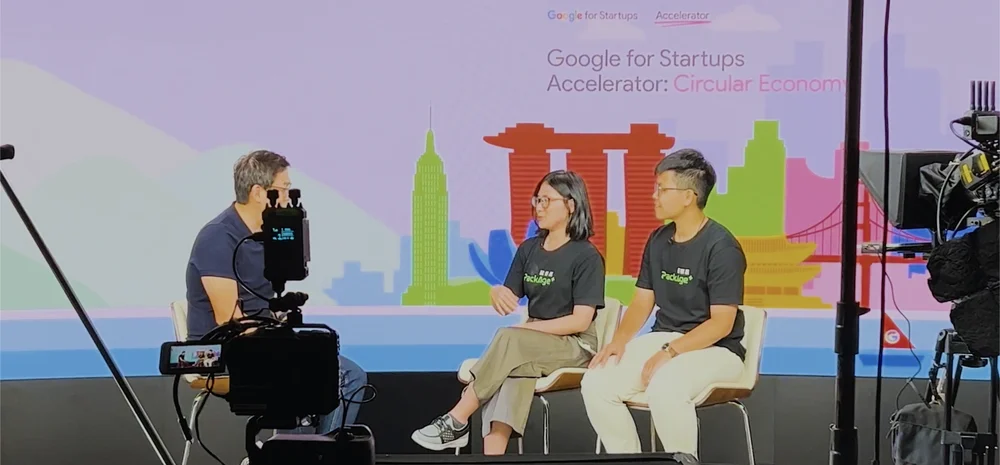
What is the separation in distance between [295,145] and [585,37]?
116cm

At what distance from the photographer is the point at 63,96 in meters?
3.10

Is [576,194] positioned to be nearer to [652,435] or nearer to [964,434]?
[652,435]

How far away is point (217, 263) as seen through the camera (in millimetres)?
3033

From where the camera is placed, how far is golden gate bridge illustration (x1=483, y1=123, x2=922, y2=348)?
10.0 ft

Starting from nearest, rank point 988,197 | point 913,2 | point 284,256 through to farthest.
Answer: point 284,256 → point 988,197 → point 913,2

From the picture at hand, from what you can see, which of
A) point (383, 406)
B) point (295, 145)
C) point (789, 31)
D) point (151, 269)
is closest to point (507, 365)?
point (383, 406)

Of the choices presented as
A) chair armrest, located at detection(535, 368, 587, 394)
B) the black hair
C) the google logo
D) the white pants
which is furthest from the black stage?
the google logo

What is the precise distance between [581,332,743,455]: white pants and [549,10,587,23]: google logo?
1201mm

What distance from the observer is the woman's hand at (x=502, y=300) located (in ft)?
10.2

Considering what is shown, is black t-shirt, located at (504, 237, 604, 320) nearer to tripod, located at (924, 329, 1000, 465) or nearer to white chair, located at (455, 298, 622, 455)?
white chair, located at (455, 298, 622, 455)

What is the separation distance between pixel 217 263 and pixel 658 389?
5.47ft

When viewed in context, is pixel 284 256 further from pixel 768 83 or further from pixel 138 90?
pixel 768 83

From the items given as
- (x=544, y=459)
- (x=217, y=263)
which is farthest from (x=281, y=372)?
(x=217, y=263)

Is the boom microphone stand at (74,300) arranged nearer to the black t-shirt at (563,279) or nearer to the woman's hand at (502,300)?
the woman's hand at (502,300)
